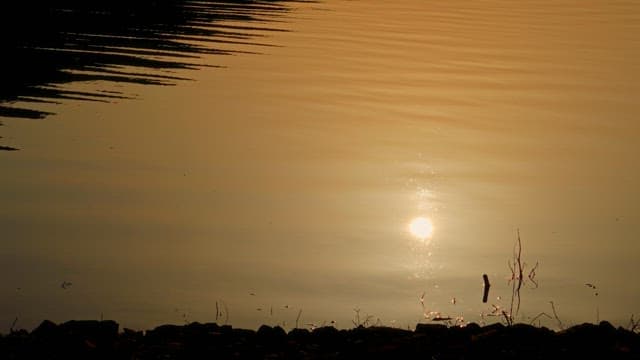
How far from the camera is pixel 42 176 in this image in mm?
17328

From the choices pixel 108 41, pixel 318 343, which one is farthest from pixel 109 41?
pixel 318 343

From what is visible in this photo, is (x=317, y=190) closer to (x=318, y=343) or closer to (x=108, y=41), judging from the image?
(x=318, y=343)

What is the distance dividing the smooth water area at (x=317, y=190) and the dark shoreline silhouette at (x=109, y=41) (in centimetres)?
25

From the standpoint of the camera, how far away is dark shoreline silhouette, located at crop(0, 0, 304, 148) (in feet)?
85.0

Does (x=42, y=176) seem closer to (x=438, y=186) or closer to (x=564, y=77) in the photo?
(x=438, y=186)

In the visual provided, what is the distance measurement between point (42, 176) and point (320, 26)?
24290 millimetres

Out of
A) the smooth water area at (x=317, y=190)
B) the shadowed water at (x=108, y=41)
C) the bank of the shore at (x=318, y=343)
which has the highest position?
the shadowed water at (x=108, y=41)

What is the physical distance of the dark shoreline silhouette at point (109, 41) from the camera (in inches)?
1020

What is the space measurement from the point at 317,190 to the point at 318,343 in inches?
288

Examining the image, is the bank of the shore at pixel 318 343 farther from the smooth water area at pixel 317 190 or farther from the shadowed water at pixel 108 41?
the shadowed water at pixel 108 41

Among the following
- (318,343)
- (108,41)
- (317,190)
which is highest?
(108,41)

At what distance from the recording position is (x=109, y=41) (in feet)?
114

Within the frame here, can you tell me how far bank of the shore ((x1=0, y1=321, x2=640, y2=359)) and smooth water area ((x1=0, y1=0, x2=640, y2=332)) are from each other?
1832 millimetres

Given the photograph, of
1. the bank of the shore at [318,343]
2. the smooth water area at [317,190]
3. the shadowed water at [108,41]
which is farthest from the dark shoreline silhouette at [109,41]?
the bank of the shore at [318,343]
